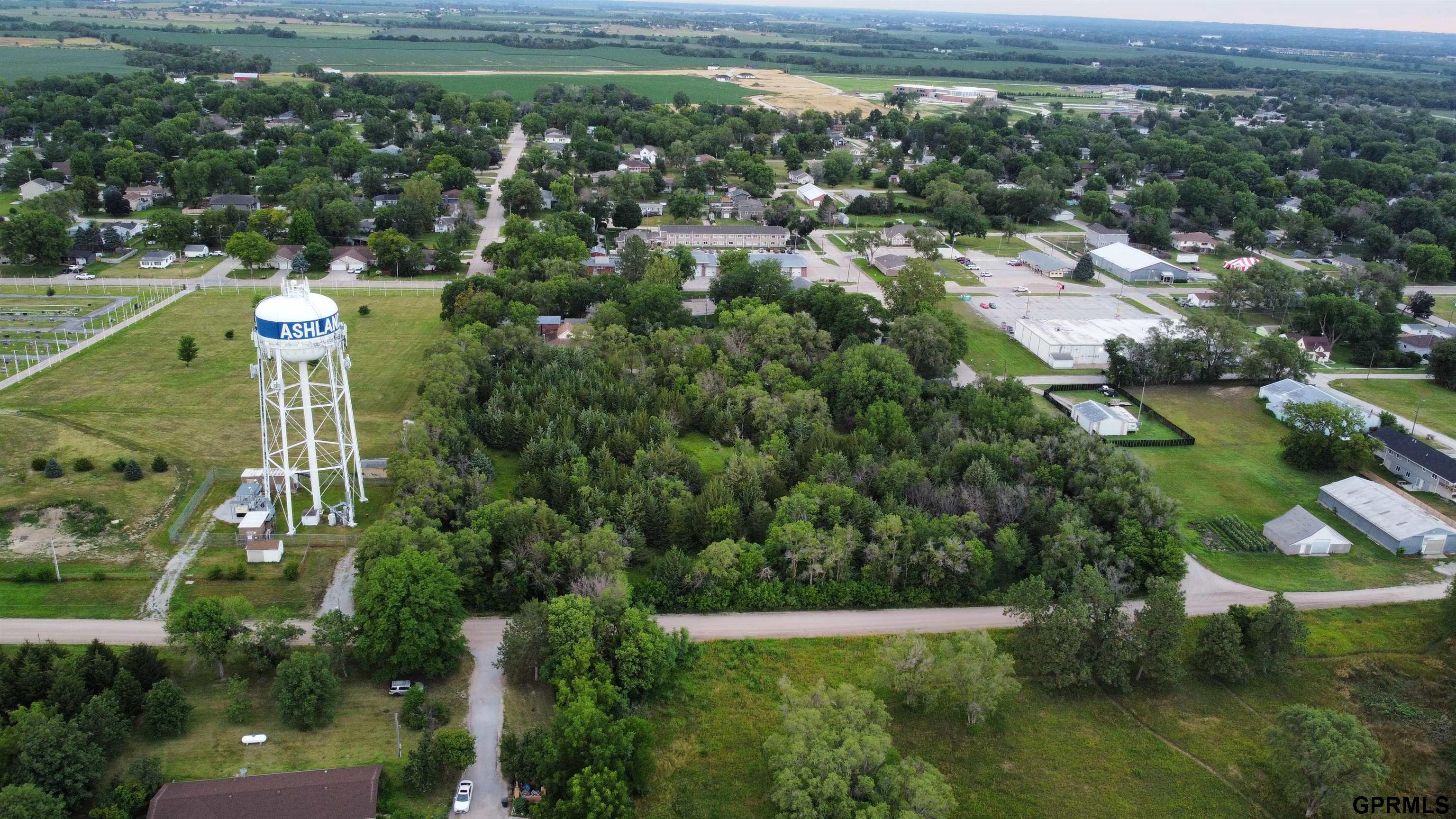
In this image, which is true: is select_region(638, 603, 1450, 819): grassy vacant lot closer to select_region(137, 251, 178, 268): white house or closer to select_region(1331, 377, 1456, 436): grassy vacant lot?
select_region(1331, 377, 1456, 436): grassy vacant lot

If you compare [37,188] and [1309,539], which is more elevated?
[37,188]

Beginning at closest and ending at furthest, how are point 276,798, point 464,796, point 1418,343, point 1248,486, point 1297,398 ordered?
point 276,798
point 464,796
point 1248,486
point 1297,398
point 1418,343

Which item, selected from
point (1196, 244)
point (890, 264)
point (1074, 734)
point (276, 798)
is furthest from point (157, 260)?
point (1196, 244)

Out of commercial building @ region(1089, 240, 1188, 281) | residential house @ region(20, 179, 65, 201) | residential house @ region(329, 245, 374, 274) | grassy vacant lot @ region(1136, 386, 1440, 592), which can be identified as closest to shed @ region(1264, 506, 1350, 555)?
grassy vacant lot @ region(1136, 386, 1440, 592)

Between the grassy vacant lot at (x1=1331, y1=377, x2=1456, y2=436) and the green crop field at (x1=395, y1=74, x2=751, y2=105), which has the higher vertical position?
the green crop field at (x1=395, y1=74, x2=751, y2=105)

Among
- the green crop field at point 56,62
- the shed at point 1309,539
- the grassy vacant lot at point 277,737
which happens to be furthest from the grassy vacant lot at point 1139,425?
the green crop field at point 56,62

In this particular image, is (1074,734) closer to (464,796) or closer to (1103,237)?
(464,796)

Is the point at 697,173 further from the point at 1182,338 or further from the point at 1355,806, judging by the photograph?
the point at 1355,806
